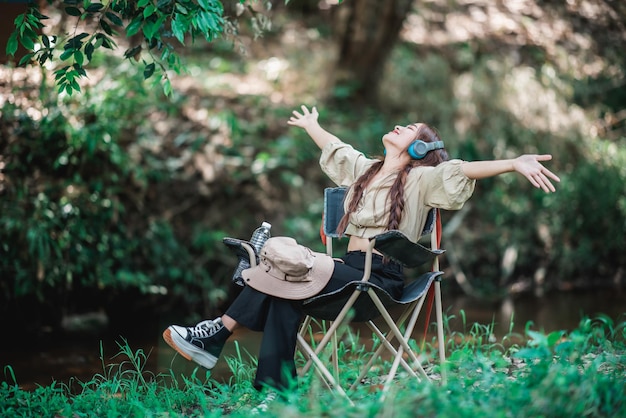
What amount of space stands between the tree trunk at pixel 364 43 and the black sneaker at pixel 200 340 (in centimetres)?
532

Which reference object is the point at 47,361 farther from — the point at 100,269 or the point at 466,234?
the point at 466,234

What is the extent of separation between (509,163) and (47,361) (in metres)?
3.36

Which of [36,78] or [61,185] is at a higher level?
[36,78]

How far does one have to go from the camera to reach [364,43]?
27.0 feet

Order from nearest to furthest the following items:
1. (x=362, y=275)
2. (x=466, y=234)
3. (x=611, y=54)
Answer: (x=362, y=275), (x=466, y=234), (x=611, y=54)

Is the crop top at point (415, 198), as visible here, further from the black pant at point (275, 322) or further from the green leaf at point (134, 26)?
the green leaf at point (134, 26)

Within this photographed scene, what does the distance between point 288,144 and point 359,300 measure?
3.99 meters

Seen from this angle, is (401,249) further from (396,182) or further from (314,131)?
(314,131)

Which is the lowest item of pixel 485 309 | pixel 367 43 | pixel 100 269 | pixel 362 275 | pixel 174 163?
pixel 485 309

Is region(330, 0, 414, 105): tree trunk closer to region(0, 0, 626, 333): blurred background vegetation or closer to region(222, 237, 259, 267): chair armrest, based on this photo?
region(0, 0, 626, 333): blurred background vegetation

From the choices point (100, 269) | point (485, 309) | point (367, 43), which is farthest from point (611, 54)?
point (100, 269)

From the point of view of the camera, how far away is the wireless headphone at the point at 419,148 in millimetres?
3643

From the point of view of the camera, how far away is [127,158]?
6070 millimetres

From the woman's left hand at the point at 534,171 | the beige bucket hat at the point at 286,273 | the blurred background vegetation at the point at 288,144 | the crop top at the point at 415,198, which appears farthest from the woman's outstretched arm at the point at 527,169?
the blurred background vegetation at the point at 288,144
